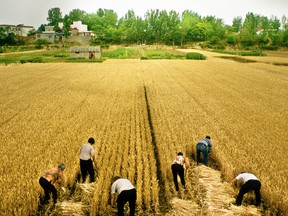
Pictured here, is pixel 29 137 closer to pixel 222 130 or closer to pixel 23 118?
pixel 23 118

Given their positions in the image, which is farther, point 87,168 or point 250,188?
point 87,168

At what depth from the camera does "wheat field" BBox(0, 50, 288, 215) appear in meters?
8.21

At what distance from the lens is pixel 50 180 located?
7.45m

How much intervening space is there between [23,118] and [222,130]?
39.0 ft

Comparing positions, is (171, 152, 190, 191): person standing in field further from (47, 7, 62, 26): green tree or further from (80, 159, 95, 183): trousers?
(47, 7, 62, 26): green tree

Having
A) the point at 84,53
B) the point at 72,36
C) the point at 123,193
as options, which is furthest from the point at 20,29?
the point at 123,193

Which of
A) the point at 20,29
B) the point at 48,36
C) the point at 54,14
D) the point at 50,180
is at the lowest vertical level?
the point at 50,180

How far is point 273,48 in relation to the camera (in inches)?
3578

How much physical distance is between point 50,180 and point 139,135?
20.7 ft

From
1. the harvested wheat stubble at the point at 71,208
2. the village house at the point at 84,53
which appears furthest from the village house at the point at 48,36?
the harvested wheat stubble at the point at 71,208

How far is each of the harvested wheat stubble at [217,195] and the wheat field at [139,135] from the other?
1.44ft

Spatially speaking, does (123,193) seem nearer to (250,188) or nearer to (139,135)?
(250,188)

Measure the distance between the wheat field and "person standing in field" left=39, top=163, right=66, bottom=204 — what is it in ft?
1.29

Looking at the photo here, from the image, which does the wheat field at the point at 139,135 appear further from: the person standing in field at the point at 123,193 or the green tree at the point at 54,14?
the green tree at the point at 54,14
